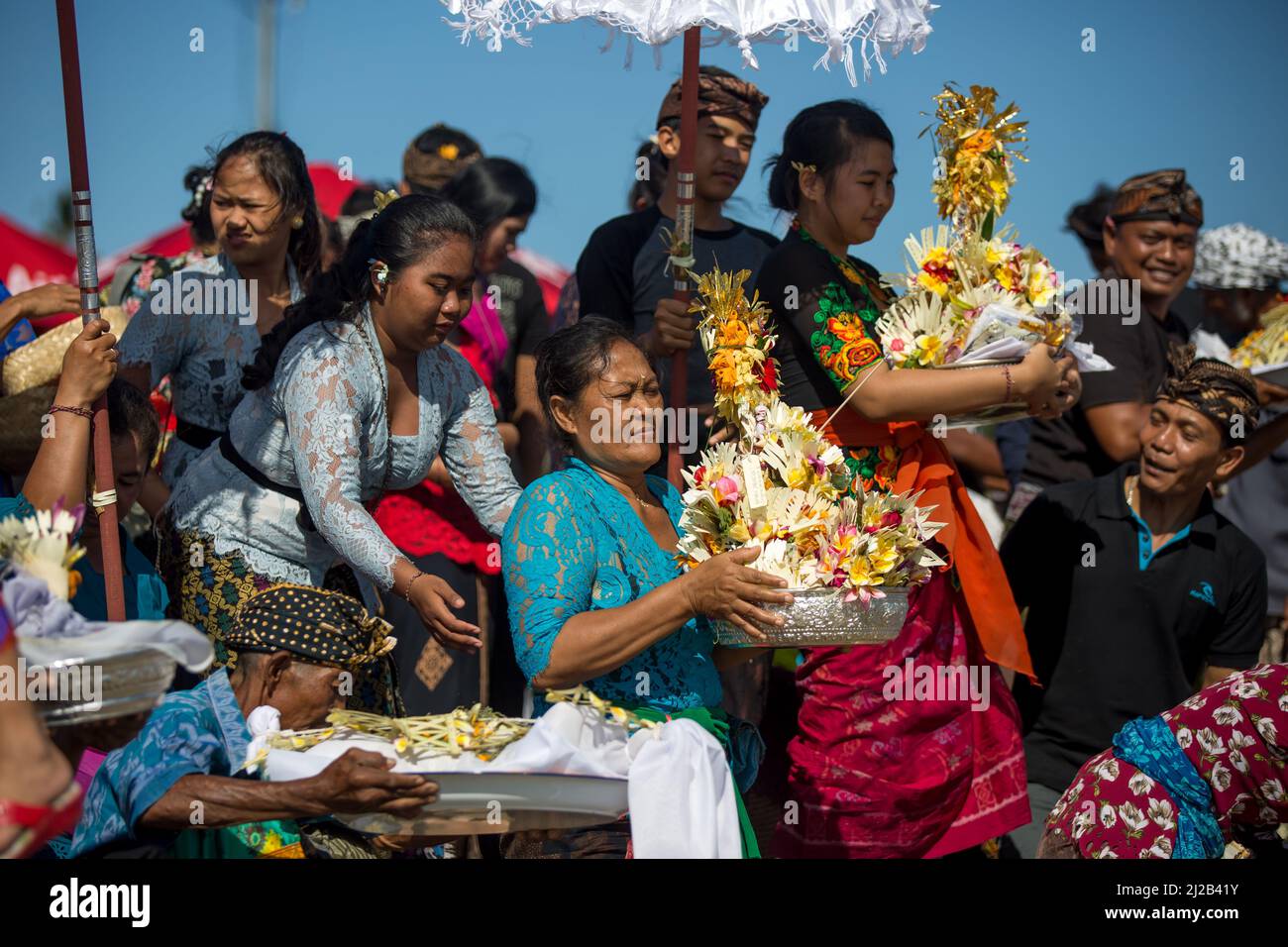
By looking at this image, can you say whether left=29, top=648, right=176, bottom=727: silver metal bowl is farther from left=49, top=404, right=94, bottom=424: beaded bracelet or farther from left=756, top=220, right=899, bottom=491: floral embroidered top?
left=756, top=220, right=899, bottom=491: floral embroidered top

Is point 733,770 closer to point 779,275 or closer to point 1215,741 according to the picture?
point 1215,741

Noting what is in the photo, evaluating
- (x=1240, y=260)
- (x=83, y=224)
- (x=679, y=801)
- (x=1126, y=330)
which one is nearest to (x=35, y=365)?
(x=83, y=224)

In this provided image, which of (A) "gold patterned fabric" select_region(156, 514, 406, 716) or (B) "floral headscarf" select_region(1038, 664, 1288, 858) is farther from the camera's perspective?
(A) "gold patterned fabric" select_region(156, 514, 406, 716)

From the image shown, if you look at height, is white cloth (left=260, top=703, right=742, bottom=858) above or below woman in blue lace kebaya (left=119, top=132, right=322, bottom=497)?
below

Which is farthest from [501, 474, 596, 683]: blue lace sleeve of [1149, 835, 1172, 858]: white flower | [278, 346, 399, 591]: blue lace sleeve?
[1149, 835, 1172, 858]: white flower

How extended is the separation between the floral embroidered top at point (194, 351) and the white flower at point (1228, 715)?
285 centimetres

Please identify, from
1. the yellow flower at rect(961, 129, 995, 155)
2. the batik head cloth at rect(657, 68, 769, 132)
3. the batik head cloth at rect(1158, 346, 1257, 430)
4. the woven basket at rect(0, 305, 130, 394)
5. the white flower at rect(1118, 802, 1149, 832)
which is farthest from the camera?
the batik head cloth at rect(657, 68, 769, 132)

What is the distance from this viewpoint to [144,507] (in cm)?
493

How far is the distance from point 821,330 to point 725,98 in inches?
52.0

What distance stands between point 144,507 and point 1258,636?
12.3 feet

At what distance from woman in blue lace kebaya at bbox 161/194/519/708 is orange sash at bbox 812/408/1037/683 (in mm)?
1161

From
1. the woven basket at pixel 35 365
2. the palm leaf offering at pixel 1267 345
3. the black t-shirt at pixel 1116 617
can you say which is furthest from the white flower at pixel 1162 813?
the woven basket at pixel 35 365

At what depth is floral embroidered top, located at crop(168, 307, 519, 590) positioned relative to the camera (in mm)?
3818
